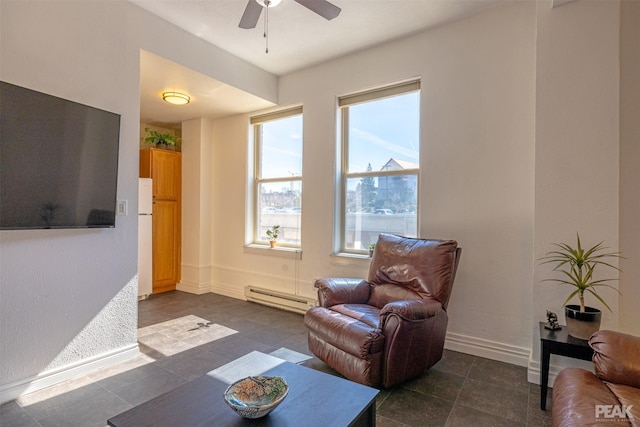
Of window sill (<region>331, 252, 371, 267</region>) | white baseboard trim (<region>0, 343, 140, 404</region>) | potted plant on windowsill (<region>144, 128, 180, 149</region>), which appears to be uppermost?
potted plant on windowsill (<region>144, 128, 180, 149</region>)

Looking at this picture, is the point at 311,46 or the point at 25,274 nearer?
the point at 25,274

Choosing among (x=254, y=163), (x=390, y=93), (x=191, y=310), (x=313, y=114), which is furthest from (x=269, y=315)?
(x=390, y=93)

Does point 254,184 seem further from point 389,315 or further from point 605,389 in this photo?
point 605,389

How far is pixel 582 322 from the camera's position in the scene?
1979 mm

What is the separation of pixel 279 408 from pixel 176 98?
3637mm

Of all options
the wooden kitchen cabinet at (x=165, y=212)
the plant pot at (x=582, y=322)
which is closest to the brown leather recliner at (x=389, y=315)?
the plant pot at (x=582, y=322)

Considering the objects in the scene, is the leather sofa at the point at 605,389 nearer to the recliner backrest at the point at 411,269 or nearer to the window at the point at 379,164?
the recliner backrest at the point at 411,269

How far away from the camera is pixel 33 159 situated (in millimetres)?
2051

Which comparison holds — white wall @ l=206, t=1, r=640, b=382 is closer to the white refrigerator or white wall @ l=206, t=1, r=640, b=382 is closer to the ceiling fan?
the ceiling fan

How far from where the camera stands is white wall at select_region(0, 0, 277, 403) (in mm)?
2066

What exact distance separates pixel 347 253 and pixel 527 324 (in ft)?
5.91

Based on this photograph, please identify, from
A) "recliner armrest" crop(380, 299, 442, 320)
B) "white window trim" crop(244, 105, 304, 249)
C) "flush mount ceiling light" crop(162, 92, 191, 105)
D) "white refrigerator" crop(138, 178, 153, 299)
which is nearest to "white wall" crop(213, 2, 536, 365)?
"recliner armrest" crop(380, 299, 442, 320)

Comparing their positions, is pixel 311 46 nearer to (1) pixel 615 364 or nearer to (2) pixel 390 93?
(2) pixel 390 93

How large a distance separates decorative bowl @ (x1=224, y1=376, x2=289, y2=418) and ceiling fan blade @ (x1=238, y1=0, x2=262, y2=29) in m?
2.13
